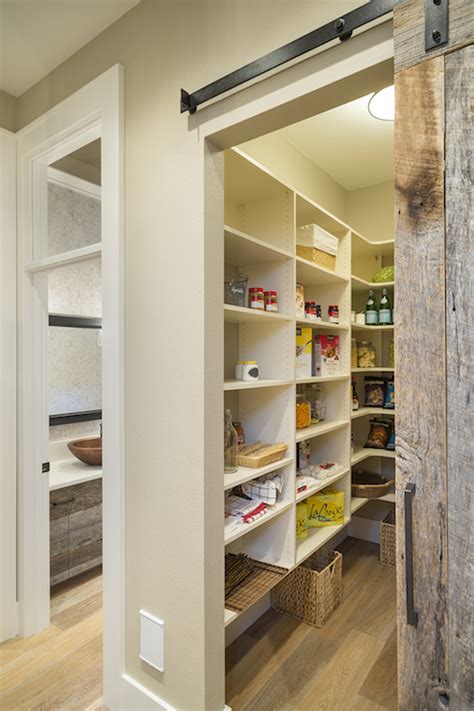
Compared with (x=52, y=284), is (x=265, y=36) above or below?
above

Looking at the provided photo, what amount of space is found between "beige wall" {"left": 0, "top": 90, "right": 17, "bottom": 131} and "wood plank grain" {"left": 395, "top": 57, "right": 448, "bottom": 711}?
2.10 metres

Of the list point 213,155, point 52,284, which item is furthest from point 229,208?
point 52,284

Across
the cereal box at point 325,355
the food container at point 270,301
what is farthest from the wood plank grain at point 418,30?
the cereal box at point 325,355

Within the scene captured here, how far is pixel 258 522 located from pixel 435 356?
1.23 meters

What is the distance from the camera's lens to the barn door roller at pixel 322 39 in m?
0.91

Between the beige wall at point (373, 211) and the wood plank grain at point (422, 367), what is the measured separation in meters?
2.55

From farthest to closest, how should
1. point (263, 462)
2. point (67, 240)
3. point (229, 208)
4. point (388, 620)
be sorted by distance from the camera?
point (67, 240) → point (388, 620) → point (229, 208) → point (263, 462)

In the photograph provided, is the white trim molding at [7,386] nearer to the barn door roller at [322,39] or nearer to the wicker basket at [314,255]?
the barn door roller at [322,39]

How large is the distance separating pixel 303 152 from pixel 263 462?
6.88 ft

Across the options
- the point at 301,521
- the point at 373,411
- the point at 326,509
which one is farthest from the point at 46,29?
the point at 373,411

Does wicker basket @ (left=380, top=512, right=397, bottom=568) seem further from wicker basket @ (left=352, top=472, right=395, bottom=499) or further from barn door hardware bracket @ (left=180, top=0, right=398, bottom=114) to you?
barn door hardware bracket @ (left=180, top=0, right=398, bottom=114)

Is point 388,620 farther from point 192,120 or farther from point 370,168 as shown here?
point 370,168

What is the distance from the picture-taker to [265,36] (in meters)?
1.25

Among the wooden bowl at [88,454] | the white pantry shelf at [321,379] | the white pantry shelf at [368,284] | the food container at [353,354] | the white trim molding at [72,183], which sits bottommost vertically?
the wooden bowl at [88,454]
